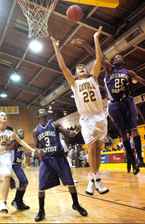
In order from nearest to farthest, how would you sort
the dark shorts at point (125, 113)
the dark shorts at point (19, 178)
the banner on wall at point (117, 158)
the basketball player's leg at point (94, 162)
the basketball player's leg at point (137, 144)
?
the basketball player's leg at point (94, 162) → the dark shorts at point (125, 113) → the basketball player's leg at point (137, 144) → the dark shorts at point (19, 178) → the banner on wall at point (117, 158)

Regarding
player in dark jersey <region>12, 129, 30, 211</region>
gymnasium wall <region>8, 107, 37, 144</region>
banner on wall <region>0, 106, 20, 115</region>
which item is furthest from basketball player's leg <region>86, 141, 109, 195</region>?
gymnasium wall <region>8, 107, 37, 144</region>

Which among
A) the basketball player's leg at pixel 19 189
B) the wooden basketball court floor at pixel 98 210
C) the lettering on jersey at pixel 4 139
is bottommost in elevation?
the wooden basketball court floor at pixel 98 210

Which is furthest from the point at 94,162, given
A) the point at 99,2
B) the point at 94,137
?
the point at 99,2

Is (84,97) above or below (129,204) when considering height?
above

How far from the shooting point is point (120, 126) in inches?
211

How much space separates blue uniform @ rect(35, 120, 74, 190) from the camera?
457cm

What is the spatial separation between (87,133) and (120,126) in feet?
3.49

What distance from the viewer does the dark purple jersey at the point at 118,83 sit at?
5.15 metres

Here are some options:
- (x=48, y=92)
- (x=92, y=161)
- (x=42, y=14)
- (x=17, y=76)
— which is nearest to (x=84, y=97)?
(x=92, y=161)

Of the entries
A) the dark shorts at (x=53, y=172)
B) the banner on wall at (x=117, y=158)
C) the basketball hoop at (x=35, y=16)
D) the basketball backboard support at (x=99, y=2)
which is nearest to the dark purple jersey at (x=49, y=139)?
the dark shorts at (x=53, y=172)

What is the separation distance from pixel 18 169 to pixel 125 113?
2.15 meters

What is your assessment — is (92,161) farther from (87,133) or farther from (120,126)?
(120,126)

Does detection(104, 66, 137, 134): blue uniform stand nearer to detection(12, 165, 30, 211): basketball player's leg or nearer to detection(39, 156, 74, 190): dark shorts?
detection(39, 156, 74, 190): dark shorts

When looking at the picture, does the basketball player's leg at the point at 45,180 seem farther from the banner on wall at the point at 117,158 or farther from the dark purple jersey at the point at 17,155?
the banner on wall at the point at 117,158
